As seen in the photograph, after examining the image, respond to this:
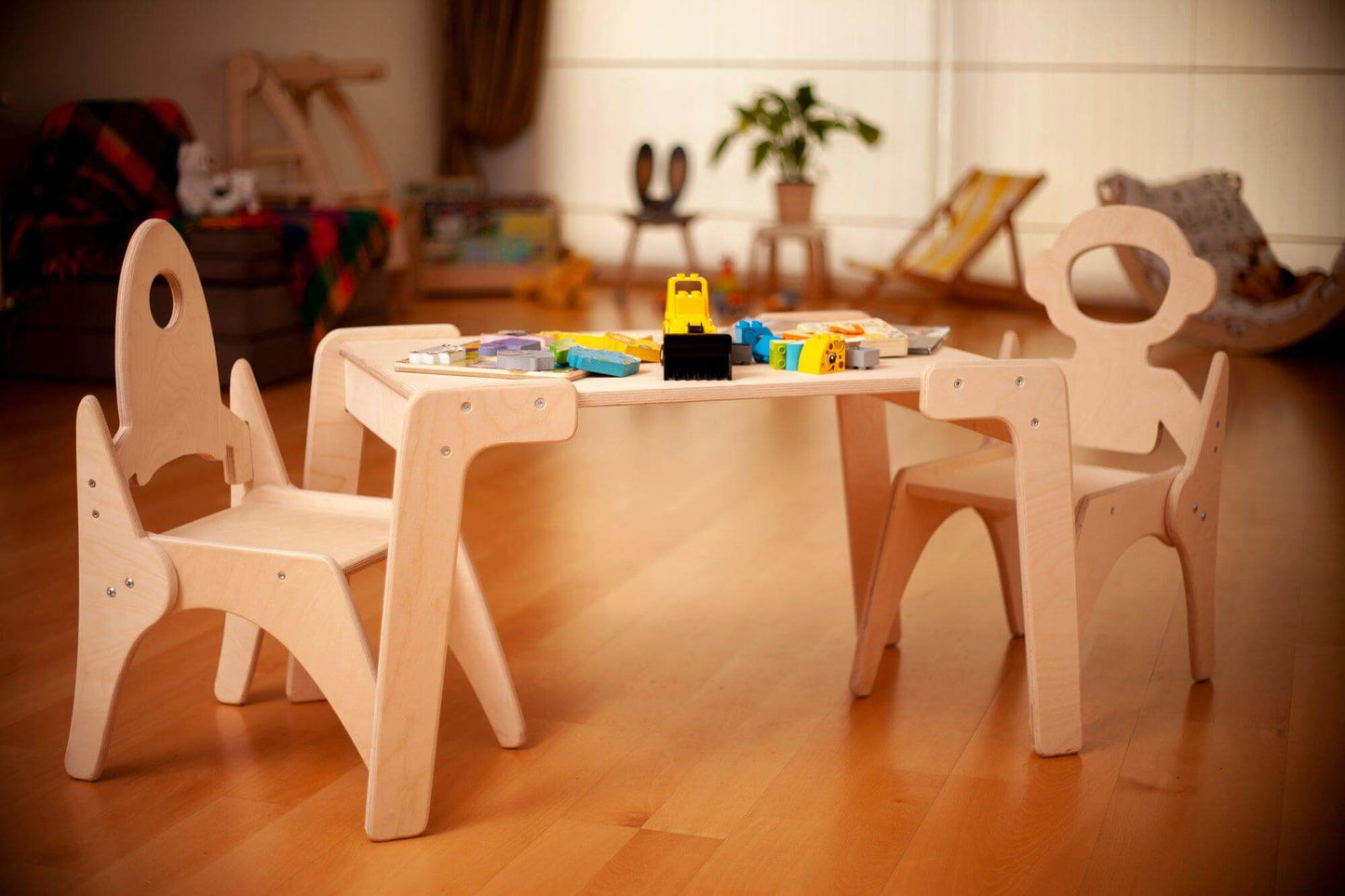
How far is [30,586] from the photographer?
94.3 inches

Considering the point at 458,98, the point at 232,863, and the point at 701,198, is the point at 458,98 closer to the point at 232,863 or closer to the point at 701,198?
the point at 701,198

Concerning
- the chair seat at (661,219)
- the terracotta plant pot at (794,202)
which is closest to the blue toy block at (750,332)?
the terracotta plant pot at (794,202)

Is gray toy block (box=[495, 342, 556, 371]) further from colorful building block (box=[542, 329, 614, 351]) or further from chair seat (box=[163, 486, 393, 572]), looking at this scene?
chair seat (box=[163, 486, 393, 572])

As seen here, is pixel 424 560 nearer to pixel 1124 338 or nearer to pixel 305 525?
pixel 305 525

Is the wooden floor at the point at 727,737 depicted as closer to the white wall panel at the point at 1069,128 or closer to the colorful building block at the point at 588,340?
the colorful building block at the point at 588,340

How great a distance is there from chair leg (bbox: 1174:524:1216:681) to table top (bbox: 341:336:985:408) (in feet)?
1.80

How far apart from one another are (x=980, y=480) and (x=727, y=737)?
53cm

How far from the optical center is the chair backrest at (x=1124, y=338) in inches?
79.4

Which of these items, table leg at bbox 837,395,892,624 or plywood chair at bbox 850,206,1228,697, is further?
table leg at bbox 837,395,892,624

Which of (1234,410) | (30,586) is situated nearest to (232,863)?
(30,586)

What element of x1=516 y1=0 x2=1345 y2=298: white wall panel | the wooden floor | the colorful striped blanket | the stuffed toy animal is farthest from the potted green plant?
the wooden floor

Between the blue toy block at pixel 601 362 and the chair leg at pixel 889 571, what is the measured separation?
52 centimetres

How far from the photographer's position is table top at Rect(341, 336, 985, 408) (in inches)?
60.3

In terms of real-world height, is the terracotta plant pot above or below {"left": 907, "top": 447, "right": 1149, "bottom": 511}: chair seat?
above
